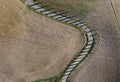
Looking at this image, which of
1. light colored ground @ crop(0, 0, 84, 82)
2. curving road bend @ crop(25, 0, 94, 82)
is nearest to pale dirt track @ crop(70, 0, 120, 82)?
curving road bend @ crop(25, 0, 94, 82)

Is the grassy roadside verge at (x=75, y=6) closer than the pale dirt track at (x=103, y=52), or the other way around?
the grassy roadside verge at (x=75, y=6)

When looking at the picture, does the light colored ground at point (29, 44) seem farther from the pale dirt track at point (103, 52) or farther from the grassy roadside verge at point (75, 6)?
the pale dirt track at point (103, 52)

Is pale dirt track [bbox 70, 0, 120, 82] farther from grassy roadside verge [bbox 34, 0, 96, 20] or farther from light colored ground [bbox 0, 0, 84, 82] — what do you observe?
light colored ground [bbox 0, 0, 84, 82]

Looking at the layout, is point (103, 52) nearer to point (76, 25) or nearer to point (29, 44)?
point (76, 25)

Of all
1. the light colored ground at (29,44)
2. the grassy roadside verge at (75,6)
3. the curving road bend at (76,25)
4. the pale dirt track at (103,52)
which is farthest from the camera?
the pale dirt track at (103,52)

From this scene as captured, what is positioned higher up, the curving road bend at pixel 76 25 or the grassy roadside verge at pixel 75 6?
the grassy roadside verge at pixel 75 6

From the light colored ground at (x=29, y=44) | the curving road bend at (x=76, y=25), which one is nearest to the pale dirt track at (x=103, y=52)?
the curving road bend at (x=76, y=25)

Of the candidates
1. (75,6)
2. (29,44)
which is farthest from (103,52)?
(29,44)

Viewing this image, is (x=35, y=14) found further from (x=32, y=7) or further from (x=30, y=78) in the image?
(x=30, y=78)
